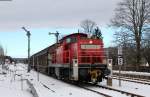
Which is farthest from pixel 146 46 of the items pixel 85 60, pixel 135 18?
pixel 85 60

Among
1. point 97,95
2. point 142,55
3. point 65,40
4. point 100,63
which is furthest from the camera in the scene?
point 142,55

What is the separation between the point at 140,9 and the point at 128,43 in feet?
19.6

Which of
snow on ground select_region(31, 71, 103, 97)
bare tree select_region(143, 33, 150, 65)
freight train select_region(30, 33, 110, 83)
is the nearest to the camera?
snow on ground select_region(31, 71, 103, 97)

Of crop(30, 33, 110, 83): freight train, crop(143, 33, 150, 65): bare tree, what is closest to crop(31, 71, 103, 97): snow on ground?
crop(30, 33, 110, 83): freight train

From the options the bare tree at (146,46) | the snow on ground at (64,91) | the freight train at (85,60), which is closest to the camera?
the snow on ground at (64,91)

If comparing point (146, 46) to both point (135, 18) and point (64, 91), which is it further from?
point (64, 91)

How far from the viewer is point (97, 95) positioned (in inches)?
796

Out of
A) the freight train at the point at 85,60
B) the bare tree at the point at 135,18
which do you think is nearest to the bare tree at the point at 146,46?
the bare tree at the point at 135,18

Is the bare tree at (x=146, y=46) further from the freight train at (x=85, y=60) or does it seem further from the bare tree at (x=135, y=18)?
the freight train at (x=85, y=60)

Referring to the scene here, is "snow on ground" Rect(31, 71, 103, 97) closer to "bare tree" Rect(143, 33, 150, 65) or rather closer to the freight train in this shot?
the freight train

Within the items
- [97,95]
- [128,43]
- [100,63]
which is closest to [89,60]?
[100,63]

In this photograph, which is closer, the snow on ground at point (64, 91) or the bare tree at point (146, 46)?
the snow on ground at point (64, 91)

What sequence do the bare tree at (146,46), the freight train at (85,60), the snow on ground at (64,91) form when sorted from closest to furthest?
the snow on ground at (64,91), the freight train at (85,60), the bare tree at (146,46)

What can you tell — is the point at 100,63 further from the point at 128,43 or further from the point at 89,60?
the point at 128,43
